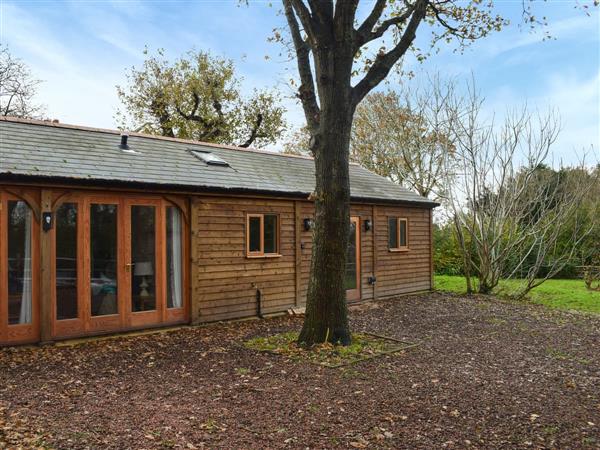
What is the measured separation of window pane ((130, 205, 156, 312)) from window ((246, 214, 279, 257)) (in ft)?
6.81

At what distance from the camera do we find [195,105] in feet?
89.6

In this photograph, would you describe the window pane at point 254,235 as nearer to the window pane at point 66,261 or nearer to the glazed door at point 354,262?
the glazed door at point 354,262

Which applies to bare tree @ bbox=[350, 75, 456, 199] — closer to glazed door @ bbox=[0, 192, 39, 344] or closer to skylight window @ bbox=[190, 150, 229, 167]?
skylight window @ bbox=[190, 150, 229, 167]

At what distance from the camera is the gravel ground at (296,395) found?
4102 millimetres

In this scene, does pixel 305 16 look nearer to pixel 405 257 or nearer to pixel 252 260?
pixel 252 260

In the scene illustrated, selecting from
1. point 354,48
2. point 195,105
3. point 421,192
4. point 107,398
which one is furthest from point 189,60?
point 107,398

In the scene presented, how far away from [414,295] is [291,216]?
5141mm

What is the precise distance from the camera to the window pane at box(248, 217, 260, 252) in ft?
33.8

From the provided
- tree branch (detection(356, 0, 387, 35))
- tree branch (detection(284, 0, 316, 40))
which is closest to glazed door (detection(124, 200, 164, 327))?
tree branch (detection(284, 0, 316, 40))

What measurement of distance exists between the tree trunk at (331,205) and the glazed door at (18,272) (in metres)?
4.03

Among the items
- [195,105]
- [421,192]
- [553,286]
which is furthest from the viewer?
[195,105]

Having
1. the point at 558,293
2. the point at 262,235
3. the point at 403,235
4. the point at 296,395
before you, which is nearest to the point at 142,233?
the point at 262,235

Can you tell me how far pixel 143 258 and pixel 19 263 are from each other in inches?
74.1

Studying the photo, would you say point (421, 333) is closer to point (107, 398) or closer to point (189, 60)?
point (107, 398)
